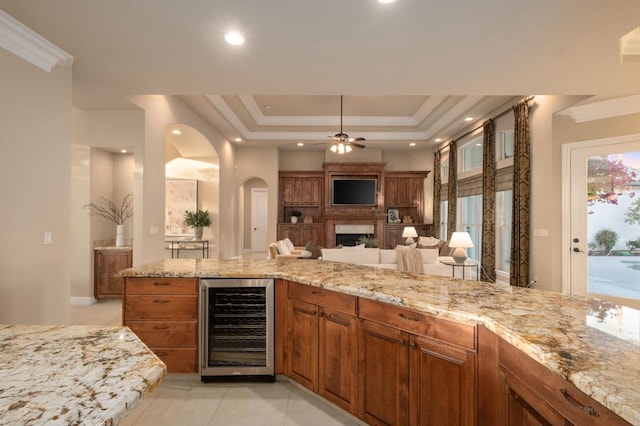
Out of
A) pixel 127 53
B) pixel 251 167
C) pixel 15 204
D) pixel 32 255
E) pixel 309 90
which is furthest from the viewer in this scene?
pixel 251 167

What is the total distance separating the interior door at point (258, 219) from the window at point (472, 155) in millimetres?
6235

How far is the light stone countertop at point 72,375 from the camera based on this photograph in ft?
2.49

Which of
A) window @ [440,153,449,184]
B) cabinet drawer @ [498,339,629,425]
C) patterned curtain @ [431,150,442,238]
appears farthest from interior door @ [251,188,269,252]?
cabinet drawer @ [498,339,629,425]

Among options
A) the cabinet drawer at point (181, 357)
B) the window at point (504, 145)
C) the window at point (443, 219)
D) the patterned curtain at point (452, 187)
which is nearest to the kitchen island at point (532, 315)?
the cabinet drawer at point (181, 357)

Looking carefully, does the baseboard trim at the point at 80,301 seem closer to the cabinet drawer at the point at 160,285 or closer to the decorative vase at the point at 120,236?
the decorative vase at the point at 120,236

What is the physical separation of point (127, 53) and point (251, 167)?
650 cm

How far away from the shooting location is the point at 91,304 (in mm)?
5168

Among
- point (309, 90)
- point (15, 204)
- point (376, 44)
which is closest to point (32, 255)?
point (15, 204)

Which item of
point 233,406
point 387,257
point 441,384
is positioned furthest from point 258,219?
point 441,384

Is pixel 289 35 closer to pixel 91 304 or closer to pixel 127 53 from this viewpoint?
pixel 127 53

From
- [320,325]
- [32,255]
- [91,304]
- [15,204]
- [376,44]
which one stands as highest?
[376,44]

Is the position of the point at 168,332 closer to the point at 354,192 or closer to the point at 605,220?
the point at 605,220

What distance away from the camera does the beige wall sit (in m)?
2.68

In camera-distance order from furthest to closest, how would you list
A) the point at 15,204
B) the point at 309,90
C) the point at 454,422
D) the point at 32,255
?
the point at 309,90, the point at 32,255, the point at 15,204, the point at 454,422
